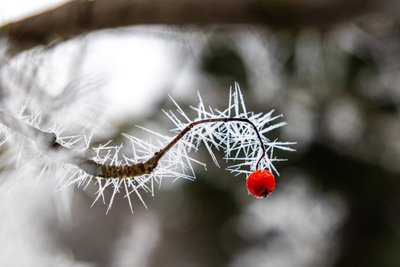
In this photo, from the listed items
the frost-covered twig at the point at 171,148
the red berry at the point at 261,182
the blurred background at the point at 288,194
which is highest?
the frost-covered twig at the point at 171,148

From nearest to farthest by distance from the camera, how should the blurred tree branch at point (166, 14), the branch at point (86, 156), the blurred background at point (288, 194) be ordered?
the branch at point (86, 156)
the blurred tree branch at point (166, 14)
the blurred background at point (288, 194)

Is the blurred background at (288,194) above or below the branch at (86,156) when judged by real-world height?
below

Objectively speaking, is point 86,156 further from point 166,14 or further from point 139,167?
point 166,14

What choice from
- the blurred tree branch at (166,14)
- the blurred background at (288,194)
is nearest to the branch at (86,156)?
the blurred tree branch at (166,14)

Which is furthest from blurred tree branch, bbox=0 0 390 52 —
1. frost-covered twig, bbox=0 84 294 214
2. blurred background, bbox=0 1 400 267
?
blurred background, bbox=0 1 400 267

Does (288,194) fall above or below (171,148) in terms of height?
below

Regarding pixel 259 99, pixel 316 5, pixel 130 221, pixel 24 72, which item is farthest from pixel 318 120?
pixel 24 72

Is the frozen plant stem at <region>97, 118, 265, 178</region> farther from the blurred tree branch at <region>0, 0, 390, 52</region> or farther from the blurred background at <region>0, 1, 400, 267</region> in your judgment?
the blurred background at <region>0, 1, 400, 267</region>

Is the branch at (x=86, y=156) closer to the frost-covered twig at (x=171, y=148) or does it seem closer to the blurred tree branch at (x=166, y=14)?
the frost-covered twig at (x=171, y=148)

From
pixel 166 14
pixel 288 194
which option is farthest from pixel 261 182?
pixel 288 194
